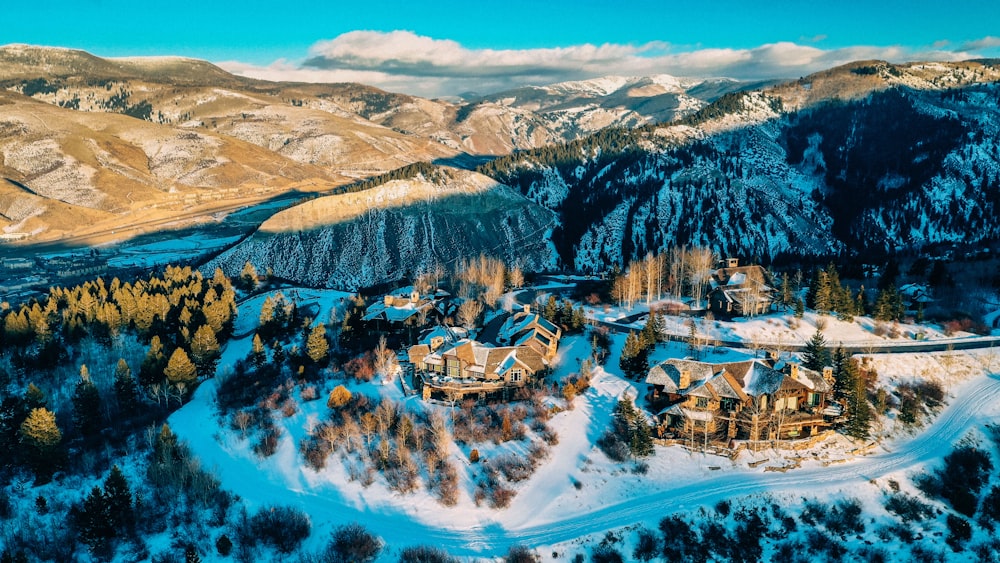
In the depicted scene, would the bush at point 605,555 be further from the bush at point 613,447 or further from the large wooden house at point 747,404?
the large wooden house at point 747,404

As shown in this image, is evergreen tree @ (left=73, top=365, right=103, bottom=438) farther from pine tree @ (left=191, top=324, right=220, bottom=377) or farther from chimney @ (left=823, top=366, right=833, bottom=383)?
chimney @ (left=823, top=366, right=833, bottom=383)

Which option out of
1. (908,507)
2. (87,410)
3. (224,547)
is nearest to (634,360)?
(908,507)

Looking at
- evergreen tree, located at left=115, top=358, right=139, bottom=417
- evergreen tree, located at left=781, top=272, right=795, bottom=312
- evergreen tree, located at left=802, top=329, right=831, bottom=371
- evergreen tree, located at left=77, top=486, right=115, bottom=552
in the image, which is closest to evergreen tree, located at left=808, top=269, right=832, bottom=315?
evergreen tree, located at left=781, top=272, right=795, bottom=312

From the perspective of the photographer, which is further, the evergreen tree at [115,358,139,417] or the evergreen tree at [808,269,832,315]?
the evergreen tree at [808,269,832,315]

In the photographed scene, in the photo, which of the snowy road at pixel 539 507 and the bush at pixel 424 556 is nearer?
the bush at pixel 424 556

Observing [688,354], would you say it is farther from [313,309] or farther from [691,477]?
[313,309]

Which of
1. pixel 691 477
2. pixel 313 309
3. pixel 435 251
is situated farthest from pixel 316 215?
pixel 691 477

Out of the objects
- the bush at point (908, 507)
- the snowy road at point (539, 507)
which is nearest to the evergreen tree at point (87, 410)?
the snowy road at point (539, 507)
